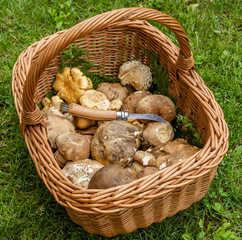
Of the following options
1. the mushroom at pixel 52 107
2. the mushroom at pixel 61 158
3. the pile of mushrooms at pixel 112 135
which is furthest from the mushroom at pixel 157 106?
the mushroom at pixel 61 158

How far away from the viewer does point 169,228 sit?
8.33ft

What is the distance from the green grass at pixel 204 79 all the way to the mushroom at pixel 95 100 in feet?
2.58

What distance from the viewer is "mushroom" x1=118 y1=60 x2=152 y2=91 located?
2918 millimetres

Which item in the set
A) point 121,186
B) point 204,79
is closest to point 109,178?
point 121,186

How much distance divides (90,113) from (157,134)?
0.58 metres

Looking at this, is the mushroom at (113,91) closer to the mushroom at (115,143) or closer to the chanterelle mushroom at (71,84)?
the chanterelle mushroom at (71,84)

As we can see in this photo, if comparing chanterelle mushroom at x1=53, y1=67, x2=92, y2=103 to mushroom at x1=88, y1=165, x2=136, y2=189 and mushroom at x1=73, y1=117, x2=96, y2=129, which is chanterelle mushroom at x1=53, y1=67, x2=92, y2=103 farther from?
mushroom at x1=88, y1=165, x2=136, y2=189

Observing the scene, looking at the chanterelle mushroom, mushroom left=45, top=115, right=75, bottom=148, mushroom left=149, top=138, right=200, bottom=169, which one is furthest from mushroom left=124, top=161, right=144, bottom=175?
the chanterelle mushroom

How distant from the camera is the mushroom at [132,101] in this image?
2787mm

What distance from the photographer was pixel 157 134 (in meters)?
2.51

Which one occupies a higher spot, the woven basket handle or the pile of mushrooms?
the woven basket handle

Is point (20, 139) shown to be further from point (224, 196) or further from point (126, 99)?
point (224, 196)

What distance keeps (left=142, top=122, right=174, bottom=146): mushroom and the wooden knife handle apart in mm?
302

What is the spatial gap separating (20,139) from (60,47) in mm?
1425
